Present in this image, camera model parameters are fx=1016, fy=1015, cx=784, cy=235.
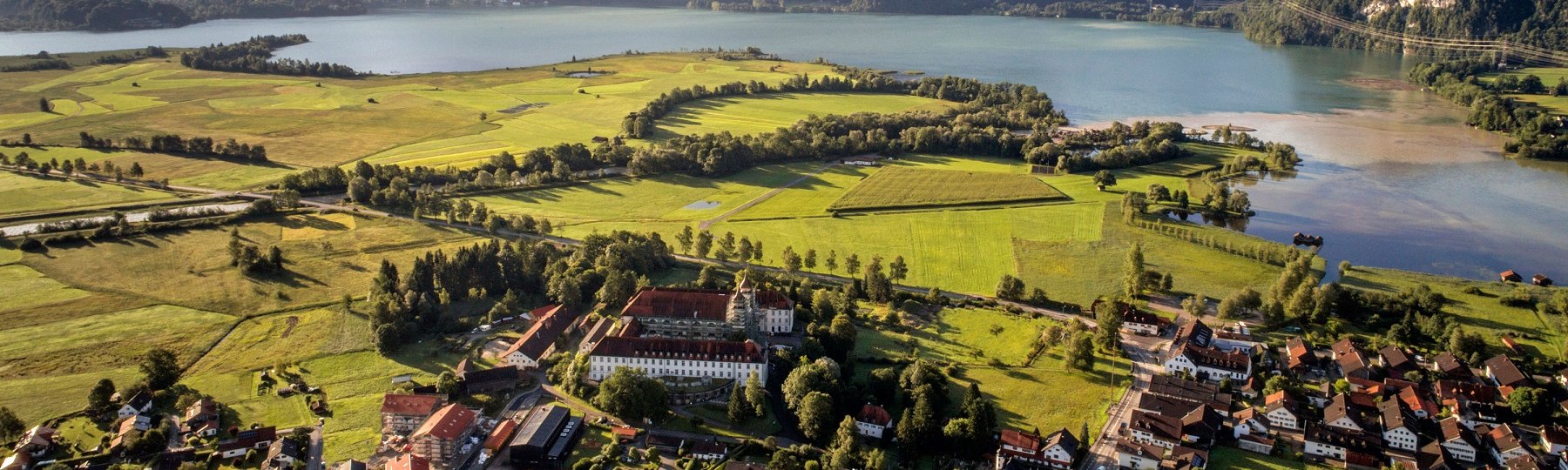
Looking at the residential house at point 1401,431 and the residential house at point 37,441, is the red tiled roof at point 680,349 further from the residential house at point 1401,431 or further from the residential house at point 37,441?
the residential house at point 1401,431

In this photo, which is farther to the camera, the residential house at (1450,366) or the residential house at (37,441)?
the residential house at (1450,366)

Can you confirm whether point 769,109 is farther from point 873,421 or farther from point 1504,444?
point 1504,444

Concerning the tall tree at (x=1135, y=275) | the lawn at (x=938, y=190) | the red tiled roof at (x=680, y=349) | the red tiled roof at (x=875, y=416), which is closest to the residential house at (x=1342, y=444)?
the red tiled roof at (x=875, y=416)

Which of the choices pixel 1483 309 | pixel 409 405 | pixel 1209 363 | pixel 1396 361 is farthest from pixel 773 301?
pixel 1483 309

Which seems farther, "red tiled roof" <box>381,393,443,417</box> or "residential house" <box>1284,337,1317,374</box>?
"residential house" <box>1284,337,1317,374</box>

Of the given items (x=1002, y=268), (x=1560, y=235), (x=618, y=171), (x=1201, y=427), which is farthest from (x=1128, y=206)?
(x=618, y=171)

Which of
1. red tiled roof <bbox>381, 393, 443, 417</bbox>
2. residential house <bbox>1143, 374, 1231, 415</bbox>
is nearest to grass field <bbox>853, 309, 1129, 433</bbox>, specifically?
residential house <bbox>1143, 374, 1231, 415</bbox>

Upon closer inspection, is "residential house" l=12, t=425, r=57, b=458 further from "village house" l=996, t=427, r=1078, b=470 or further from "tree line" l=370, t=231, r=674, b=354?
"village house" l=996, t=427, r=1078, b=470
